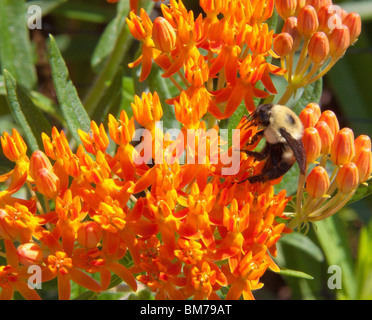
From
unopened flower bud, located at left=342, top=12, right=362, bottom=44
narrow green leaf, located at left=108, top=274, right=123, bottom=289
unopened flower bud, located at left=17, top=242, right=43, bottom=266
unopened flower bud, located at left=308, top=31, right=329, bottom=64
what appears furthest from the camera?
unopened flower bud, located at left=342, top=12, right=362, bottom=44

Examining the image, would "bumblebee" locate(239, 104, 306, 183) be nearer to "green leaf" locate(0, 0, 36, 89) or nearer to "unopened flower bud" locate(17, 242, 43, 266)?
"unopened flower bud" locate(17, 242, 43, 266)

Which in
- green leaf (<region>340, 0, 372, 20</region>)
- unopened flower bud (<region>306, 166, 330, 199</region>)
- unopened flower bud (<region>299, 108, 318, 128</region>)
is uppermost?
green leaf (<region>340, 0, 372, 20</region>)

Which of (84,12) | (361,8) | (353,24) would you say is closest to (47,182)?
(353,24)

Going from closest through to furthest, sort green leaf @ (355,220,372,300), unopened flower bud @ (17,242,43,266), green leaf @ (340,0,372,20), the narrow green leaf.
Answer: unopened flower bud @ (17,242,43,266)
the narrow green leaf
green leaf @ (355,220,372,300)
green leaf @ (340,0,372,20)

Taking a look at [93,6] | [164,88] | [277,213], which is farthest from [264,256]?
[93,6]

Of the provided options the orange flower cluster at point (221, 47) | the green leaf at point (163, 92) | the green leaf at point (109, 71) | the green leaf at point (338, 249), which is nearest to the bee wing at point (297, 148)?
the orange flower cluster at point (221, 47)

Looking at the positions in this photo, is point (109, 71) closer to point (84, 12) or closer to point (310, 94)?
point (310, 94)

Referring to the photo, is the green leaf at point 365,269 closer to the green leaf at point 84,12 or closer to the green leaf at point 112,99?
the green leaf at point 112,99

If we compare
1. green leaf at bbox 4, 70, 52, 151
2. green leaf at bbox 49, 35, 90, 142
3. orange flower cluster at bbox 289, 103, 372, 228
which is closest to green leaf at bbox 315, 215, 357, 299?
orange flower cluster at bbox 289, 103, 372, 228
